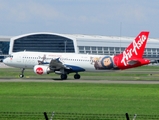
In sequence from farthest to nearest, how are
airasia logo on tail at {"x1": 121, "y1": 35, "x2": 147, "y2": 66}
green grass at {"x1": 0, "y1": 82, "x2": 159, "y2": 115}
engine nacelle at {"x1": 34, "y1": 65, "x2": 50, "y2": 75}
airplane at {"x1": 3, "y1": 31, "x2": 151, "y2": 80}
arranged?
airasia logo on tail at {"x1": 121, "y1": 35, "x2": 147, "y2": 66} → airplane at {"x1": 3, "y1": 31, "x2": 151, "y2": 80} → engine nacelle at {"x1": 34, "y1": 65, "x2": 50, "y2": 75} → green grass at {"x1": 0, "y1": 82, "x2": 159, "y2": 115}

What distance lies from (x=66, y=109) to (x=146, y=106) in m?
5.07

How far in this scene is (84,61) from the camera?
6412 centimetres

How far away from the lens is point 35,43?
7111 inches

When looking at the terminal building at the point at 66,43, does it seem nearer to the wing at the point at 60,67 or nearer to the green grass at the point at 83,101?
the wing at the point at 60,67

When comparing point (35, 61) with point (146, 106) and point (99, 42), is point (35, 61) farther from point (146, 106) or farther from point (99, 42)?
point (99, 42)

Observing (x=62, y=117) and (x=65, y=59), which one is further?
(x=65, y=59)

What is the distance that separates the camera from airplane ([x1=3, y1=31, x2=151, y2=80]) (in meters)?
61.8

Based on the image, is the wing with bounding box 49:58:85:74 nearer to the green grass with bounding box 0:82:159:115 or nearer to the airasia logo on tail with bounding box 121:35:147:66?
the airasia logo on tail with bounding box 121:35:147:66

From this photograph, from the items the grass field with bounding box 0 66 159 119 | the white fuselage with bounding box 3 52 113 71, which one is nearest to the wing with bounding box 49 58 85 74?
the white fuselage with bounding box 3 52 113 71

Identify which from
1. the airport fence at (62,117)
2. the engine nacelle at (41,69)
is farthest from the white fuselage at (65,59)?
the airport fence at (62,117)

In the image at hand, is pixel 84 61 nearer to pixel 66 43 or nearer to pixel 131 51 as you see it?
pixel 131 51

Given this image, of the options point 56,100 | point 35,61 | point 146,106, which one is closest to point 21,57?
point 35,61

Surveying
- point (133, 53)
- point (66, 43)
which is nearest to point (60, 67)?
point (133, 53)

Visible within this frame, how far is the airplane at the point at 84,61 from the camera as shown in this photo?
61.8 m
